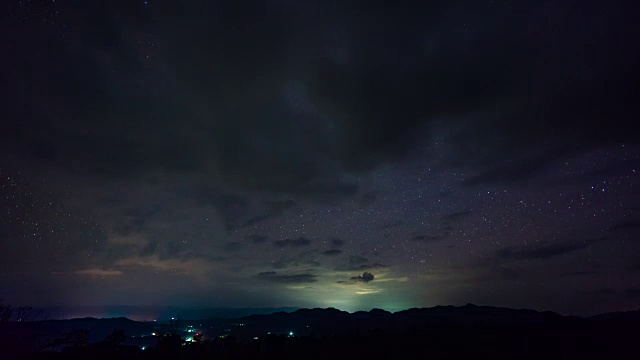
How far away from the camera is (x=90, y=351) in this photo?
29.0m

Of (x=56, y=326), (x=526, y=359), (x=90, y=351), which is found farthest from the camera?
(x=56, y=326)

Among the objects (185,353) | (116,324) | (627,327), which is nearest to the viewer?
(185,353)

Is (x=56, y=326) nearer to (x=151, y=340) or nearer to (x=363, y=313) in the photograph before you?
(x=151, y=340)

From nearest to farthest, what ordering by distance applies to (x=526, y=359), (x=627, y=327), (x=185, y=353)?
(x=185, y=353)
(x=526, y=359)
(x=627, y=327)

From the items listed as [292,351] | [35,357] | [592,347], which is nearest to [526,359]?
[592,347]

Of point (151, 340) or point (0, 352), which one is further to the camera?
point (151, 340)

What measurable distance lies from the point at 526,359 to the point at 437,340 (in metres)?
9.61

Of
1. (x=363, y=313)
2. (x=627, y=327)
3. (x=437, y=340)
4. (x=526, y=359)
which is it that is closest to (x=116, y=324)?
(x=363, y=313)

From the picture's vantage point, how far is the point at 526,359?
36250mm

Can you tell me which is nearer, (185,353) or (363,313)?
(185,353)

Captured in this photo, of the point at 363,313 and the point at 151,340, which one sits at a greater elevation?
the point at 363,313

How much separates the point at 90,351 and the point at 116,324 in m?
107

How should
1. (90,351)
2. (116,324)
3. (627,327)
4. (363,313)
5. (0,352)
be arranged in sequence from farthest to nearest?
(363,313) < (116,324) < (627,327) < (90,351) < (0,352)

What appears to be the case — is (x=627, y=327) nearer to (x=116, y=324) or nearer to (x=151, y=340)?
(x=151, y=340)
